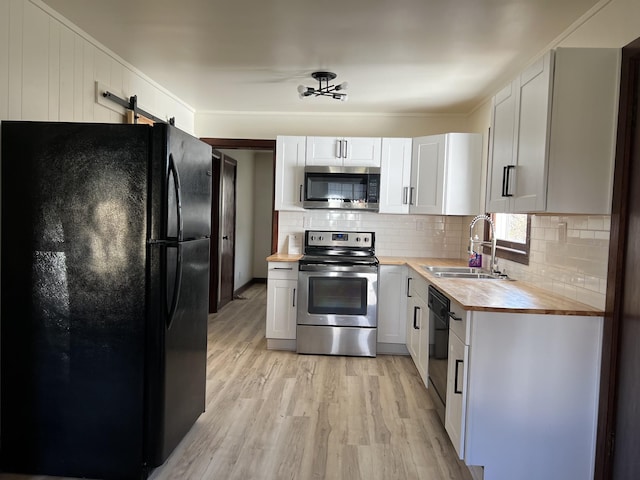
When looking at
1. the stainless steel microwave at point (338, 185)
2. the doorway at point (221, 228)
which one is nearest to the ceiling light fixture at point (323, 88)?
the stainless steel microwave at point (338, 185)

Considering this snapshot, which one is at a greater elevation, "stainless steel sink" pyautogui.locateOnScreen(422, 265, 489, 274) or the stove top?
the stove top

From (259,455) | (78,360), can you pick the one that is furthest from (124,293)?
(259,455)

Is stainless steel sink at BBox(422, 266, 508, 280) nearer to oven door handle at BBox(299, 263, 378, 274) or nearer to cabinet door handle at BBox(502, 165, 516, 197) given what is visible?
oven door handle at BBox(299, 263, 378, 274)

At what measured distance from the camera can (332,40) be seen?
290cm

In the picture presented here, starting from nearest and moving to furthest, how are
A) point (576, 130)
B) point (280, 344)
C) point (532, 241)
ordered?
point (576, 130) → point (532, 241) → point (280, 344)

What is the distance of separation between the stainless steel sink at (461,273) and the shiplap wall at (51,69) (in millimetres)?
2713

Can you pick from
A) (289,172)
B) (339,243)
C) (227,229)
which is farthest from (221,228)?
(339,243)

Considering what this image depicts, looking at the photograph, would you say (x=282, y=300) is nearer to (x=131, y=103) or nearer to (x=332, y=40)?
(x=131, y=103)

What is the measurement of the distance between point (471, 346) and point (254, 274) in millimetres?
6516

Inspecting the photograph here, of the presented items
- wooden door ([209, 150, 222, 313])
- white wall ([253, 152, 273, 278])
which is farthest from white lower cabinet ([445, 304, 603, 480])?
white wall ([253, 152, 273, 278])

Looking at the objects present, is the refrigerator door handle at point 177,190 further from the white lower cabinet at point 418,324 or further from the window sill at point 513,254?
the window sill at point 513,254

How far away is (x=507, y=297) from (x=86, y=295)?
2.14 m

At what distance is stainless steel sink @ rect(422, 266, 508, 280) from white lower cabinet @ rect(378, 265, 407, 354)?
41 cm

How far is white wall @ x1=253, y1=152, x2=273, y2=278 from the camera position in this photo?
8227mm
